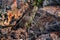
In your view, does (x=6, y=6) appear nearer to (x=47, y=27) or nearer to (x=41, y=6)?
(x=41, y=6)

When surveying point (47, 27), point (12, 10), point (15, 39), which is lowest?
point (15, 39)

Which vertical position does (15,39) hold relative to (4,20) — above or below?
below

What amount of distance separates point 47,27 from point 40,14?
494 mm

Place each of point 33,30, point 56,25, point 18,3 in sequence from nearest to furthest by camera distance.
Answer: point 56,25 < point 33,30 < point 18,3

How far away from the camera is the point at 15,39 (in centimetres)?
504

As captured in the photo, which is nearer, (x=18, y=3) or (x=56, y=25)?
(x=56, y=25)

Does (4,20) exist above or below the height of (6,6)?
below

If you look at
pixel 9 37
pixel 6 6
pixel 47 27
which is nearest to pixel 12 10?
pixel 6 6

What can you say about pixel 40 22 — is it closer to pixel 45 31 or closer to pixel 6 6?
pixel 45 31

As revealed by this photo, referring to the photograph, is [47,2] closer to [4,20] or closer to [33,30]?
[33,30]

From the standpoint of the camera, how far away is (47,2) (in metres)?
5.15

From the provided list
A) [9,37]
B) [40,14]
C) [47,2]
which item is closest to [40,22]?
[40,14]

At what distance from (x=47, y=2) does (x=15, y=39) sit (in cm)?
139

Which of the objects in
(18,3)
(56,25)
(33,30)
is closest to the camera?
(56,25)
